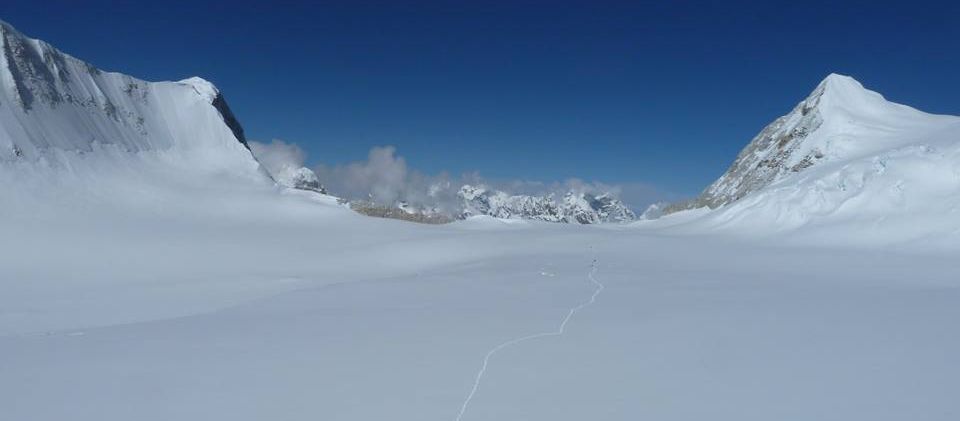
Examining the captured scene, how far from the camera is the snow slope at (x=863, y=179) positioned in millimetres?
22470

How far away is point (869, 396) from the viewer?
20.8ft

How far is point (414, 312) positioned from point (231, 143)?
42595mm

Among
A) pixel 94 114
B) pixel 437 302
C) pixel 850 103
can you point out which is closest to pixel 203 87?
pixel 94 114

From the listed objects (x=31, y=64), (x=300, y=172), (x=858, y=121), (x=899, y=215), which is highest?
(x=300, y=172)

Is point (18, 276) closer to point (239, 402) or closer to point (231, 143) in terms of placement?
point (239, 402)

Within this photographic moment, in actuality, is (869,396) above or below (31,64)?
below

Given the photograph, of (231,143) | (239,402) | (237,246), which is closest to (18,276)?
(237,246)

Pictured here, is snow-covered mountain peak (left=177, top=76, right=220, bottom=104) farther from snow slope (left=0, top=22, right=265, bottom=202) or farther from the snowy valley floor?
the snowy valley floor

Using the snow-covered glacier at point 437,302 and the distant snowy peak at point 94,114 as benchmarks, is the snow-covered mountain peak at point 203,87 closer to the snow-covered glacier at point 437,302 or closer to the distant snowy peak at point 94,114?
the distant snowy peak at point 94,114

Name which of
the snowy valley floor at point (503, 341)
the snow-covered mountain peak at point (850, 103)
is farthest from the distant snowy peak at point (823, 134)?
the snowy valley floor at point (503, 341)

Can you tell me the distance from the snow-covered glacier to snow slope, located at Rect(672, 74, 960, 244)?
0.17 metres

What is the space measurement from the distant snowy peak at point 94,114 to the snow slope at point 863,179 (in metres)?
35.4

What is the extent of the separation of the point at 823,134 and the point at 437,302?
A: 4184 centimetres

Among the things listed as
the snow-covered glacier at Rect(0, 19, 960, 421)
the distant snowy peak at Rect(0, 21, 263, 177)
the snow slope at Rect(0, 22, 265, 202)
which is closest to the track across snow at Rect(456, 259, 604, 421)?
the snow-covered glacier at Rect(0, 19, 960, 421)
